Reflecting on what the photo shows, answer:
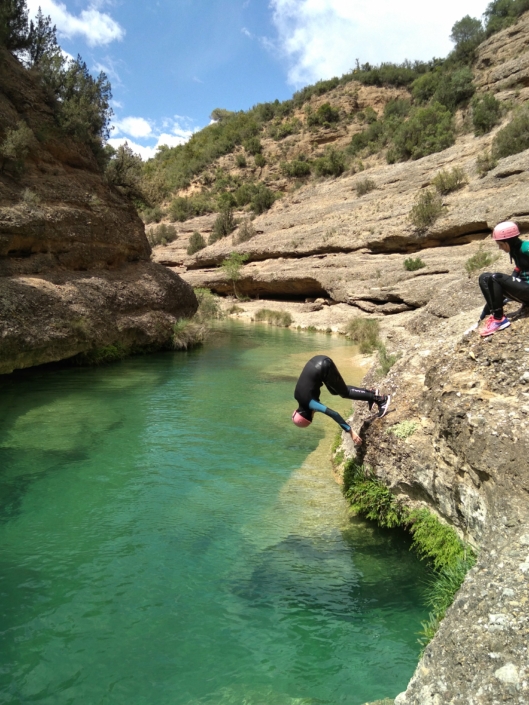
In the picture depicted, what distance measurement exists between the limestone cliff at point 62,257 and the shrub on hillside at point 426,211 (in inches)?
547

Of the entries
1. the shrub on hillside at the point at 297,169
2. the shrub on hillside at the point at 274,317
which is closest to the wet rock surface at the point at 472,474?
the shrub on hillside at the point at 274,317

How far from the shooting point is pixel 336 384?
6.01m

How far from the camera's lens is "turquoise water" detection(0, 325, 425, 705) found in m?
3.69

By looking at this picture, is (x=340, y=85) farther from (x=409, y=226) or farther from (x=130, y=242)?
(x=130, y=242)

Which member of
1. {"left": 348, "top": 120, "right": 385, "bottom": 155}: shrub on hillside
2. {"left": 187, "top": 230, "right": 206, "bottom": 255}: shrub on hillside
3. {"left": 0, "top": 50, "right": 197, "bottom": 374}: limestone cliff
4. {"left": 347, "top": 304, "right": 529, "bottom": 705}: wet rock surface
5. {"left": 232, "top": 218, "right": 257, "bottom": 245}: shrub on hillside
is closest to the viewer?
{"left": 347, "top": 304, "right": 529, "bottom": 705}: wet rock surface

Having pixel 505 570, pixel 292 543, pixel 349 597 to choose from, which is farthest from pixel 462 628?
pixel 292 543

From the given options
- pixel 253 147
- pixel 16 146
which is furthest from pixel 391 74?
pixel 16 146

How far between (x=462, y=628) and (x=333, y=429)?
6.71 metres

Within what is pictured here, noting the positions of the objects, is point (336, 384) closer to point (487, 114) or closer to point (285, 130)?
point (487, 114)

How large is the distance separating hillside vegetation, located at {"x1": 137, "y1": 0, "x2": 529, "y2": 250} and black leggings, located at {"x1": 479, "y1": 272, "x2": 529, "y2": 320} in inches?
939

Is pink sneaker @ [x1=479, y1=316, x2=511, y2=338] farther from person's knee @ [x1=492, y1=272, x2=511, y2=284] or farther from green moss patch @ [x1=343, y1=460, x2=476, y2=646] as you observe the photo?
green moss patch @ [x1=343, y1=460, x2=476, y2=646]

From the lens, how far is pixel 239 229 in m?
40.3

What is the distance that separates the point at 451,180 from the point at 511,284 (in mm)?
23859

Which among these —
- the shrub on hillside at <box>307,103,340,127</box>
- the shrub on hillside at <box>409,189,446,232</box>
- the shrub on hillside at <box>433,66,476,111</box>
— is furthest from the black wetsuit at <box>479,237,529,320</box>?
the shrub on hillside at <box>307,103,340,127</box>
